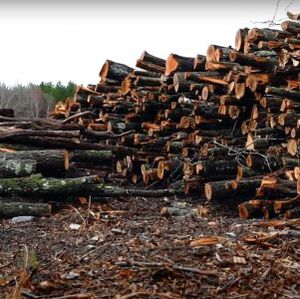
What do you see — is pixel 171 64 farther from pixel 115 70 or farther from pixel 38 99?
pixel 38 99

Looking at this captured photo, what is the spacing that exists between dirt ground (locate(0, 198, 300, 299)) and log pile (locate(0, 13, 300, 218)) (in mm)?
825

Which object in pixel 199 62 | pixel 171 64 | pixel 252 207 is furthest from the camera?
pixel 171 64

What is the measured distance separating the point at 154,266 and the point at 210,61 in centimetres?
439

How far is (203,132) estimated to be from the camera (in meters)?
7.65

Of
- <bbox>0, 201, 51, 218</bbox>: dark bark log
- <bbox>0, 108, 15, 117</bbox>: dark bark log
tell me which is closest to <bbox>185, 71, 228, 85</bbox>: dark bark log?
<bbox>0, 201, 51, 218</bbox>: dark bark log

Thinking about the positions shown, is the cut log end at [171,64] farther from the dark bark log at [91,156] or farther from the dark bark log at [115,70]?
the dark bark log at [115,70]

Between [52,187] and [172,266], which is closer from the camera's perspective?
[172,266]

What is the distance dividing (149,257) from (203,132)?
13.0 ft

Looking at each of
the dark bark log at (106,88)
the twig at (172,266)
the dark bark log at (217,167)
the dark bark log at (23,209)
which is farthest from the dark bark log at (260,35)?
the twig at (172,266)

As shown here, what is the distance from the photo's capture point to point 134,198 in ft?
23.2

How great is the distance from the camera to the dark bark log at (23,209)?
5797 mm

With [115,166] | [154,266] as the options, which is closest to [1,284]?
[154,266]

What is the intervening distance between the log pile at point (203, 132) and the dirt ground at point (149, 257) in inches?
32.5

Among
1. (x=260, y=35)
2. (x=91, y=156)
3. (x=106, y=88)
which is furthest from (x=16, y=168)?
(x=106, y=88)
